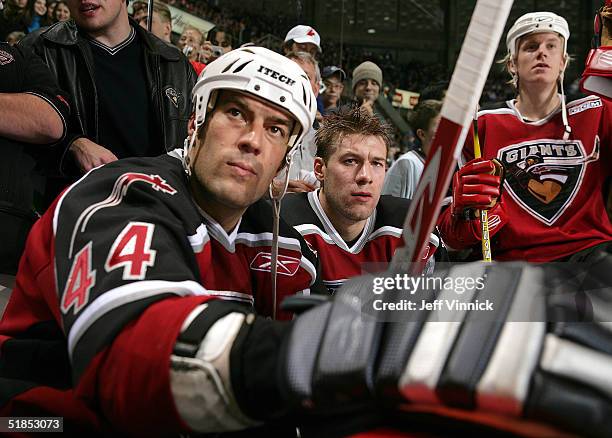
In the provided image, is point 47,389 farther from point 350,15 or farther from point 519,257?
point 350,15

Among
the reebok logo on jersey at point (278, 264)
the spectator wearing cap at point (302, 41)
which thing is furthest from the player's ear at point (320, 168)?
the spectator wearing cap at point (302, 41)

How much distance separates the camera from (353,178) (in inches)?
78.5

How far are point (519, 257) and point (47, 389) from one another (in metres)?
1.54

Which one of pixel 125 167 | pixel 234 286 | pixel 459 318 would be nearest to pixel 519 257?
pixel 234 286

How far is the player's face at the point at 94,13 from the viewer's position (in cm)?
206

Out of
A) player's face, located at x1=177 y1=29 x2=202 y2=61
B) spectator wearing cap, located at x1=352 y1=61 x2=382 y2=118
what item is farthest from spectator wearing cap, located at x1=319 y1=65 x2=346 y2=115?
player's face, located at x1=177 y1=29 x2=202 y2=61

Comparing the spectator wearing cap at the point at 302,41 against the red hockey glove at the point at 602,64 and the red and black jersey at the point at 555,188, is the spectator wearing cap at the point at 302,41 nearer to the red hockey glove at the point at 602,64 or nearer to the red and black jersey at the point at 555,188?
the red and black jersey at the point at 555,188

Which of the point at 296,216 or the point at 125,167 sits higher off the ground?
the point at 125,167

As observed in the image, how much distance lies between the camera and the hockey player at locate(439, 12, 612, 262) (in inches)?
82.2

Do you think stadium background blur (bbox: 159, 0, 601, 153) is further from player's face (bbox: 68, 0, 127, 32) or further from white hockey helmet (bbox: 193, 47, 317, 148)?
white hockey helmet (bbox: 193, 47, 317, 148)

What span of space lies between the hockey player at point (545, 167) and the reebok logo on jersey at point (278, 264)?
0.85 meters

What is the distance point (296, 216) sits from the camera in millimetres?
2000

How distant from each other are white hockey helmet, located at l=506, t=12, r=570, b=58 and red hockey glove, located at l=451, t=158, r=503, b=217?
0.47 meters

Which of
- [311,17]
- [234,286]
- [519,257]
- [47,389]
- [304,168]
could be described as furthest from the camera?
[311,17]
